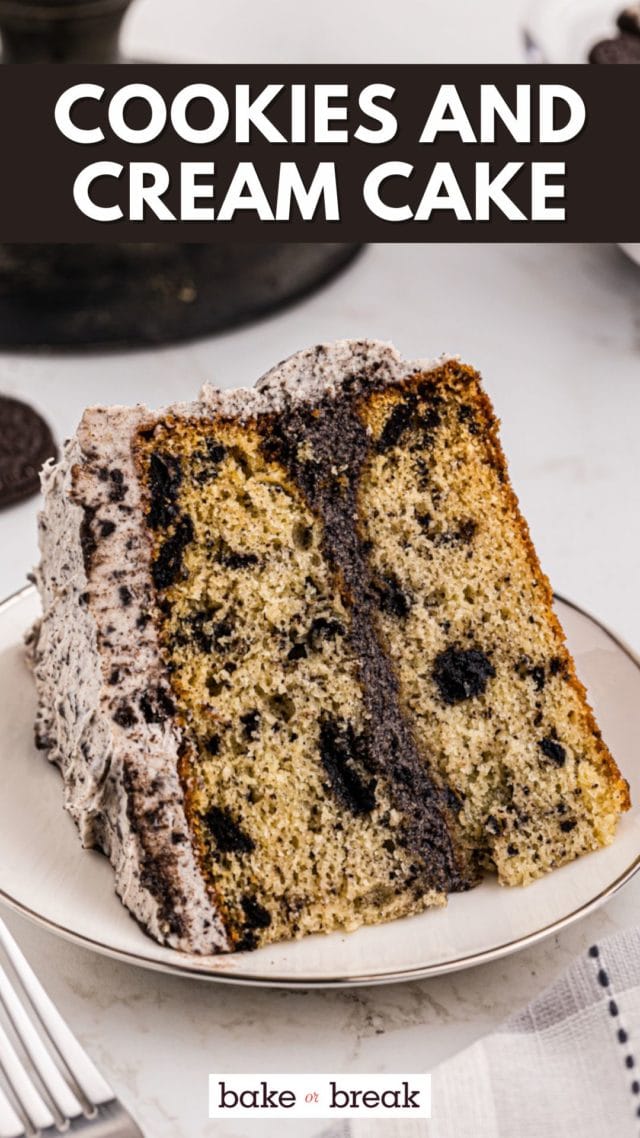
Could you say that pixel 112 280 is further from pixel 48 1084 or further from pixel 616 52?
pixel 48 1084

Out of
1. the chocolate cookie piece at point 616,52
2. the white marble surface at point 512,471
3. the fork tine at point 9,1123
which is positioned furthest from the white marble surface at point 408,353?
the chocolate cookie piece at point 616,52

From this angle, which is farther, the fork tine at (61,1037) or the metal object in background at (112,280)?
the metal object in background at (112,280)

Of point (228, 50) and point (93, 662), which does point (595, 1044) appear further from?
point (228, 50)

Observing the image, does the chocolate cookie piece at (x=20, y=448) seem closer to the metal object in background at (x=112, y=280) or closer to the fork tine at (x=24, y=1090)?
the metal object in background at (x=112, y=280)

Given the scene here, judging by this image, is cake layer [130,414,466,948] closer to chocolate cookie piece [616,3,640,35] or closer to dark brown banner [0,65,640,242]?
dark brown banner [0,65,640,242]

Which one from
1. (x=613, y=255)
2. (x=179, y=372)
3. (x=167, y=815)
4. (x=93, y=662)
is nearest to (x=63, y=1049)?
(x=167, y=815)

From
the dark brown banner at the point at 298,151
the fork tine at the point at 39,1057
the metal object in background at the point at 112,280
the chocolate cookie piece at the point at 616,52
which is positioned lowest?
the fork tine at the point at 39,1057

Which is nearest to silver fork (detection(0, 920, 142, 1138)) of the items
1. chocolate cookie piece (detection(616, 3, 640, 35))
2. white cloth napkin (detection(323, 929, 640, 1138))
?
white cloth napkin (detection(323, 929, 640, 1138))
